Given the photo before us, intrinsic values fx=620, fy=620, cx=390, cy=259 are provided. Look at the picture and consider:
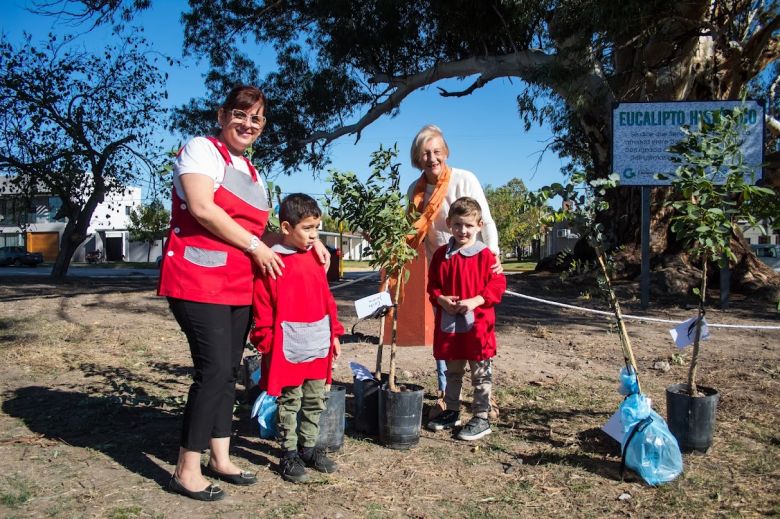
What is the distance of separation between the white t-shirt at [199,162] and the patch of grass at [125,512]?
1.36 m

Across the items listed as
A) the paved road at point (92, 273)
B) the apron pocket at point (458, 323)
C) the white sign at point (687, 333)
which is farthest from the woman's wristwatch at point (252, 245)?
the paved road at point (92, 273)

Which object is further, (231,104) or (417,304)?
(417,304)

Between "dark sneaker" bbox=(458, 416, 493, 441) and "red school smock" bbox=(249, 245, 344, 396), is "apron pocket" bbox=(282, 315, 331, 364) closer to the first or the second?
"red school smock" bbox=(249, 245, 344, 396)

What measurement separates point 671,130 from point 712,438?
25.6ft

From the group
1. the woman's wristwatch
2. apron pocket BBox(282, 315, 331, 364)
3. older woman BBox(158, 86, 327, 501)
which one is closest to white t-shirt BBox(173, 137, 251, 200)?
older woman BBox(158, 86, 327, 501)

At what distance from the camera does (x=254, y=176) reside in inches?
118

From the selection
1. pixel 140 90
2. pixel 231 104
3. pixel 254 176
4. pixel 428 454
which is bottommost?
pixel 428 454

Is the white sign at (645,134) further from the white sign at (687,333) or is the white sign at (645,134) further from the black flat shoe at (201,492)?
the black flat shoe at (201,492)

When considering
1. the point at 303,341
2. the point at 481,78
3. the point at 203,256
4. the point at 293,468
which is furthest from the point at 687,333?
the point at 481,78

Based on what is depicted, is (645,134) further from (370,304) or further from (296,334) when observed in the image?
(296,334)

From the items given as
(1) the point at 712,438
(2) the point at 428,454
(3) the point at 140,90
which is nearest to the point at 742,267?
(1) the point at 712,438

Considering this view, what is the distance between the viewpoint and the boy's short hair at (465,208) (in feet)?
12.0

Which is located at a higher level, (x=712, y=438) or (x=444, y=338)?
(x=444, y=338)

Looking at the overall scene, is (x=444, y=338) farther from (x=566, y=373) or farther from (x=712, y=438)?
(x=566, y=373)
